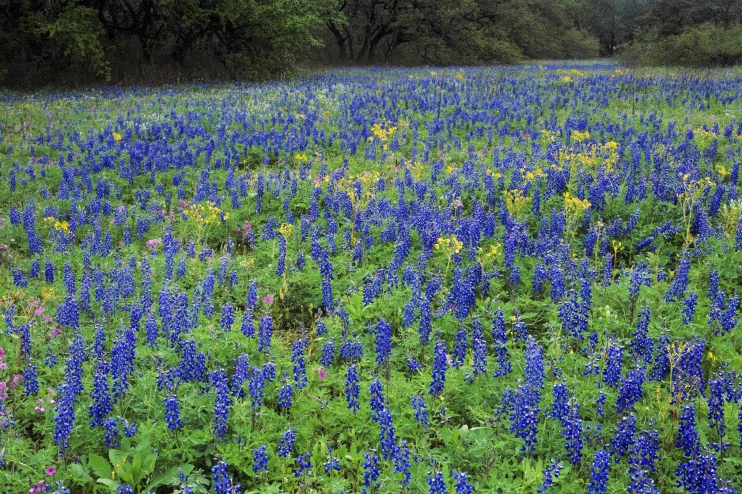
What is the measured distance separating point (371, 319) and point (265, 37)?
20.5 m

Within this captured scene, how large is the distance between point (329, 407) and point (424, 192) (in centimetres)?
434

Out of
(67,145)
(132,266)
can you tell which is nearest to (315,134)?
(67,145)

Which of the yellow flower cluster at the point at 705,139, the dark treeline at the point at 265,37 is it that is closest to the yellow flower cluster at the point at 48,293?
the yellow flower cluster at the point at 705,139

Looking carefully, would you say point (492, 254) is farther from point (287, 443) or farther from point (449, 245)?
point (287, 443)

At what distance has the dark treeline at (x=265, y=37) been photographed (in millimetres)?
20109

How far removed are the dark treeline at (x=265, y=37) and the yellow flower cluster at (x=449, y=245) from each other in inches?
622

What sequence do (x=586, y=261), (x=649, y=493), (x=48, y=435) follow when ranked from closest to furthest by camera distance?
1. (x=649, y=493)
2. (x=48, y=435)
3. (x=586, y=261)

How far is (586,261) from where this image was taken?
5.13 metres

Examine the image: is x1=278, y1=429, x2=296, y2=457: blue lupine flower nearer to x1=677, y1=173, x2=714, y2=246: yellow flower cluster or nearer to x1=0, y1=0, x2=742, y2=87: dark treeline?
x1=677, y1=173, x2=714, y2=246: yellow flower cluster

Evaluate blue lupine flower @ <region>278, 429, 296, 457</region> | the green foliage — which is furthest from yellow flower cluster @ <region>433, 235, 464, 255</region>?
the green foliage

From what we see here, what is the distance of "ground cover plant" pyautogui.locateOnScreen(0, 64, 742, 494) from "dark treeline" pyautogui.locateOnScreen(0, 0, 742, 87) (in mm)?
12206

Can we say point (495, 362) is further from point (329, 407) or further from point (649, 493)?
point (649, 493)

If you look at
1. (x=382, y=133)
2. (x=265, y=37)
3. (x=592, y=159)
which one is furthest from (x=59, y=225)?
(x=265, y=37)

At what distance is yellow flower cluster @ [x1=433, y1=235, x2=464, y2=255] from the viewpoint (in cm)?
522
